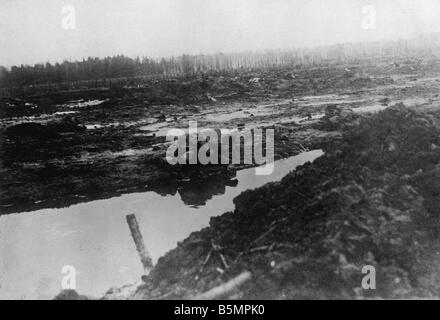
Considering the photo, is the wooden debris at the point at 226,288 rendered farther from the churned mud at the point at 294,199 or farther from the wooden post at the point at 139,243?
the wooden post at the point at 139,243

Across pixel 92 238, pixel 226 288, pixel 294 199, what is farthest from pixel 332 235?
pixel 92 238

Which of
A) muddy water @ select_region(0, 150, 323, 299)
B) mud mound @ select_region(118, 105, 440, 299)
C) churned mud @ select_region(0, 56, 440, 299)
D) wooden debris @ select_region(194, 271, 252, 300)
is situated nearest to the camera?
wooden debris @ select_region(194, 271, 252, 300)

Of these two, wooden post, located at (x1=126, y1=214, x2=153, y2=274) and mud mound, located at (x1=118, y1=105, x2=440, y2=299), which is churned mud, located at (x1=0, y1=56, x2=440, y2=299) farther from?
wooden post, located at (x1=126, y1=214, x2=153, y2=274)

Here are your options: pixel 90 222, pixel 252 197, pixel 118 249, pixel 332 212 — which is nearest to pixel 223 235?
pixel 252 197

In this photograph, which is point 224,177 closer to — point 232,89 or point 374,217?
point 374,217

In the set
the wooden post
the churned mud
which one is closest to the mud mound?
the churned mud

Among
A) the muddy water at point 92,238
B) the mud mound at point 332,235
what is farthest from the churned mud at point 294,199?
the muddy water at point 92,238

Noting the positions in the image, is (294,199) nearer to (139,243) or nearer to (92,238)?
(139,243)
